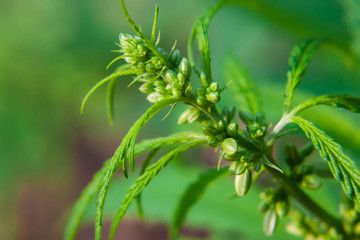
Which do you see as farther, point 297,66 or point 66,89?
point 66,89

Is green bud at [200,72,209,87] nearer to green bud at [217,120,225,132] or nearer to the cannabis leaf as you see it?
green bud at [217,120,225,132]

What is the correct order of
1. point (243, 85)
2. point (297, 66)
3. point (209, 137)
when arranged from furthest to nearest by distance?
1. point (243, 85)
2. point (297, 66)
3. point (209, 137)

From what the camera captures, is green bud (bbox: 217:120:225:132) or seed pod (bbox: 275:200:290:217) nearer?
green bud (bbox: 217:120:225:132)

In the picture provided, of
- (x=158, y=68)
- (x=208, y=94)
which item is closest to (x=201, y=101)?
(x=208, y=94)

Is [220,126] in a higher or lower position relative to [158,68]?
lower

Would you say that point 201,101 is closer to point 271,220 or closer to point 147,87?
point 147,87

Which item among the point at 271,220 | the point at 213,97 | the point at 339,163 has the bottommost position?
the point at 271,220

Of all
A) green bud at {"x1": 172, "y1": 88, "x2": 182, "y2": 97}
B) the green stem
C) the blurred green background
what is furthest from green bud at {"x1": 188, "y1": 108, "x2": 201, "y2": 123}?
the blurred green background
